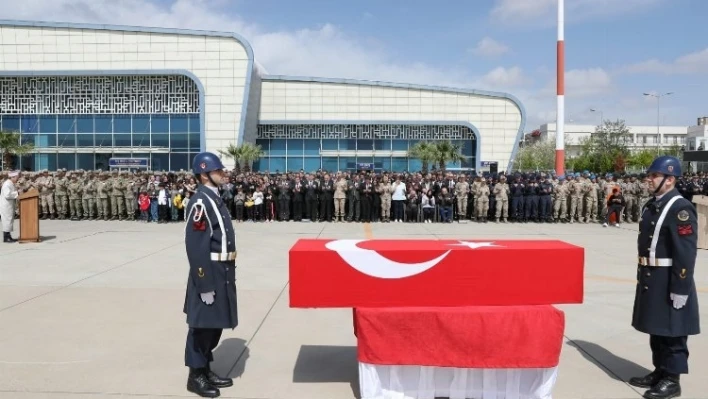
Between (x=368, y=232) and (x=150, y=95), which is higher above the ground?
(x=150, y=95)

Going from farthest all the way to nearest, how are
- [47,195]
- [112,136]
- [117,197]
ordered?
[112,136], [47,195], [117,197]

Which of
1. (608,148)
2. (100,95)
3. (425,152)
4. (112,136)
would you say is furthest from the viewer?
(608,148)

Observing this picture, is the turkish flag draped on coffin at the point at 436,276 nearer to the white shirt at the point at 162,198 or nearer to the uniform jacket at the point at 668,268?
the uniform jacket at the point at 668,268

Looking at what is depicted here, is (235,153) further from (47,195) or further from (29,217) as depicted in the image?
(29,217)

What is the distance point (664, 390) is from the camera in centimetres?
428

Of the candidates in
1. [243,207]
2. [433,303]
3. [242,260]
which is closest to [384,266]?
[433,303]

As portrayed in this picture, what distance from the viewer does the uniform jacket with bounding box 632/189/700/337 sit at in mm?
4281

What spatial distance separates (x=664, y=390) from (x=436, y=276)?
6.65 ft

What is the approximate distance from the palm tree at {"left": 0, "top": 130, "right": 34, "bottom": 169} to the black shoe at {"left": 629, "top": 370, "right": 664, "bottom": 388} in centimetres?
4202

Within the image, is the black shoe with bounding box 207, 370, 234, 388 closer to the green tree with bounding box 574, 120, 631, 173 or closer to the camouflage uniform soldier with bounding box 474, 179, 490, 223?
the camouflage uniform soldier with bounding box 474, 179, 490, 223

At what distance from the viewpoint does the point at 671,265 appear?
171 inches

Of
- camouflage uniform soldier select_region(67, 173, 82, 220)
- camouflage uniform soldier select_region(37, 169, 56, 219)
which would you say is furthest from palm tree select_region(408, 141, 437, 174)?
camouflage uniform soldier select_region(37, 169, 56, 219)

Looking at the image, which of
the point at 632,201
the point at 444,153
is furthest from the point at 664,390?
the point at 444,153

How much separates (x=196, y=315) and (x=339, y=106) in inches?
1566
